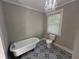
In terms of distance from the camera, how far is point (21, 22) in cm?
275

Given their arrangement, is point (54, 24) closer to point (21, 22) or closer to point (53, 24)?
point (53, 24)

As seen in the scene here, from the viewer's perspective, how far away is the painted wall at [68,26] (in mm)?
2111

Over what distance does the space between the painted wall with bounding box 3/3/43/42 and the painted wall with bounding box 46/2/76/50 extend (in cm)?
161

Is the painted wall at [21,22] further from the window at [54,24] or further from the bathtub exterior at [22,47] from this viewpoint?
the window at [54,24]

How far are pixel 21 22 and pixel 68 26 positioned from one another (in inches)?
90.3

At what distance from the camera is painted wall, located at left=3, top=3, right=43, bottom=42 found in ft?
7.82

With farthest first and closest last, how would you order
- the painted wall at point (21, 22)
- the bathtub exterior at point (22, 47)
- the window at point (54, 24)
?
the window at point (54, 24) < the painted wall at point (21, 22) < the bathtub exterior at point (22, 47)

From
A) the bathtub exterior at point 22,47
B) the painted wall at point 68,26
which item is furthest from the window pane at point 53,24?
the bathtub exterior at point 22,47

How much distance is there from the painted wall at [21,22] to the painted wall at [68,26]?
1.61m

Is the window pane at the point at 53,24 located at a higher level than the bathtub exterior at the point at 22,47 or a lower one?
higher

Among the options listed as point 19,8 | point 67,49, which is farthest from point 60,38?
point 19,8

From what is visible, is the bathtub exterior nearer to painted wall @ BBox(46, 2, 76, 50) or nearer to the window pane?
the window pane

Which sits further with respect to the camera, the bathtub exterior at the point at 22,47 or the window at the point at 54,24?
the window at the point at 54,24

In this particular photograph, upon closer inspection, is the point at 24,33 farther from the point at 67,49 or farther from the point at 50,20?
the point at 67,49
